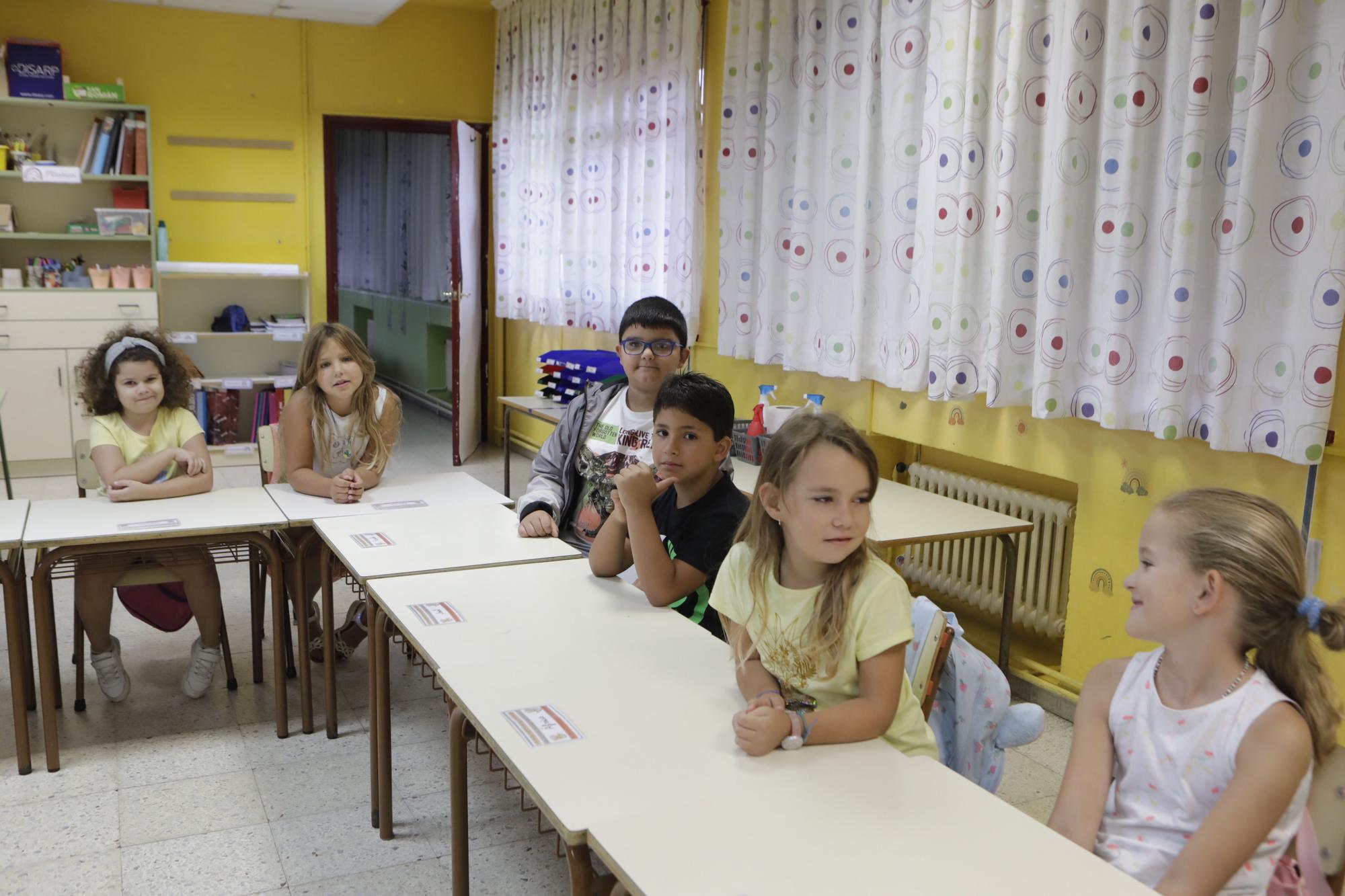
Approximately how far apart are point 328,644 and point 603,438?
871mm

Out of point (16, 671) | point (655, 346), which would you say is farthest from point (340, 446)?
point (655, 346)

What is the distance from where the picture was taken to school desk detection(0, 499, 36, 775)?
2.59 meters

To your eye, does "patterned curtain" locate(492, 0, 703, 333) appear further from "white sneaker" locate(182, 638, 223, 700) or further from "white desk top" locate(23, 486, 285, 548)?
"white sneaker" locate(182, 638, 223, 700)

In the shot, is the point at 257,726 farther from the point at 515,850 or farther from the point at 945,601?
the point at 945,601

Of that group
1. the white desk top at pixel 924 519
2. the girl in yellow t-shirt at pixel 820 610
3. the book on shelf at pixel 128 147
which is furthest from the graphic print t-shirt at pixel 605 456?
the book on shelf at pixel 128 147

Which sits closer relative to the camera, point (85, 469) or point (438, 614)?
point (438, 614)

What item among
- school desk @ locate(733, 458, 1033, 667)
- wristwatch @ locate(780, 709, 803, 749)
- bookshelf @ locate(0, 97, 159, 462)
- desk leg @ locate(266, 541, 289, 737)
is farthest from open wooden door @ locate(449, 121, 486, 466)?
wristwatch @ locate(780, 709, 803, 749)

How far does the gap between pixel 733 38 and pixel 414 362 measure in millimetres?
5815

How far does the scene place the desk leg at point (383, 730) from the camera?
2.29 meters

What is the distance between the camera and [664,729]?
1585 millimetres

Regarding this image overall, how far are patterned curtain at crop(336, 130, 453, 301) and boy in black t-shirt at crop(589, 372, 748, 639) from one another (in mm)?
6564

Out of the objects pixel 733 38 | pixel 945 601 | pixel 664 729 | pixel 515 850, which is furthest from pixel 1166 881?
pixel 733 38

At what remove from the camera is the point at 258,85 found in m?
6.94

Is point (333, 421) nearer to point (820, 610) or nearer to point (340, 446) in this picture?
point (340, 446)
